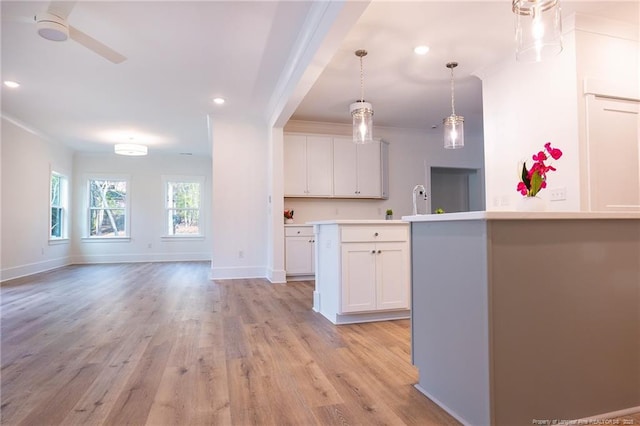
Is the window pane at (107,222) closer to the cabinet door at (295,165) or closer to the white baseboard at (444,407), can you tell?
the cabinet door at (295,165)

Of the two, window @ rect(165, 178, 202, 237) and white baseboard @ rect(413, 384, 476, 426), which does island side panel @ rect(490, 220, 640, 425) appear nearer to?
white baseboard @ rect(413, 384, 476, 426)

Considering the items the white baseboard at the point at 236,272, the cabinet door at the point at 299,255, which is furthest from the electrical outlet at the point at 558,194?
the white baseboard at the point at 236,272

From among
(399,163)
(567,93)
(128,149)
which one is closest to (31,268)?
(128,149)

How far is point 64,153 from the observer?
7773 millimetres

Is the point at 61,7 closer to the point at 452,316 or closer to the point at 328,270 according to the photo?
the point at 328,270

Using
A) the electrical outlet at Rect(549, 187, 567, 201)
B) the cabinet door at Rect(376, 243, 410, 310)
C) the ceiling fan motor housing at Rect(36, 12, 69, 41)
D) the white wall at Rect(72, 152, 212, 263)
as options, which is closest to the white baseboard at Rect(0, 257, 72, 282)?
the white wall at Rect(72, 152, 212, 263)

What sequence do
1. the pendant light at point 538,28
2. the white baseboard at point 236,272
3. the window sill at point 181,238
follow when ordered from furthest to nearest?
1. the window sill at point 181,238
2. the white baseboard at point 236,272
3. the pendant light at point 538,28

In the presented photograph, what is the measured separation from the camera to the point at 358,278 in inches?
123

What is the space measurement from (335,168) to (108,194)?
5.88 metres

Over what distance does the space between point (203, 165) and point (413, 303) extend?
8.21 metres

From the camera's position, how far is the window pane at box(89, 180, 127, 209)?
8.52 m

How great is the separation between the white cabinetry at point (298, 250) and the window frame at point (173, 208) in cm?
434

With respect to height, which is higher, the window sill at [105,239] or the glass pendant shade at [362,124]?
the glass pendant shade at [362,124]

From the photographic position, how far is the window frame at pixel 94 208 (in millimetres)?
8406
